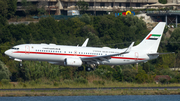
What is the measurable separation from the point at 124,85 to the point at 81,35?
47.9m

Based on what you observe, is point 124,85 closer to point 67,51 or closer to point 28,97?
point 67,51

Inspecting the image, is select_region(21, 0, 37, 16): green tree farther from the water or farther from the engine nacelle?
the water

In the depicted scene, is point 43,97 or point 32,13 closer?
point 43,97

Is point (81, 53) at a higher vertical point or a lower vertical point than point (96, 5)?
higher

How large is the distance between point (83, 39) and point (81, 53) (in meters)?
41.2

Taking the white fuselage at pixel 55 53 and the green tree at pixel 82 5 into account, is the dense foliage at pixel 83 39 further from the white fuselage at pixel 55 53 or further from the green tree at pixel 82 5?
the green tree at pixel 82 5

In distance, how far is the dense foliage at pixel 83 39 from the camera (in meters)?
77.9

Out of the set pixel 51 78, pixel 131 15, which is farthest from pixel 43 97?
pixel 131 15

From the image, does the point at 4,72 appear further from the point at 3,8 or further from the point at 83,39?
the point at 3,8

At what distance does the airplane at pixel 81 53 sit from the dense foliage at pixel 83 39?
22.5ft

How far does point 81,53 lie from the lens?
63875mm

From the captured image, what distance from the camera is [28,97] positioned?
180ft

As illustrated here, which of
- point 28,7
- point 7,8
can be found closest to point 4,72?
point 7,8

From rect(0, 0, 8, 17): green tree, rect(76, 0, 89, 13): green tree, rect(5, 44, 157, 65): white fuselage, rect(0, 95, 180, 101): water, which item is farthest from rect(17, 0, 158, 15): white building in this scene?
rect(0, 95, 180, 101): water
